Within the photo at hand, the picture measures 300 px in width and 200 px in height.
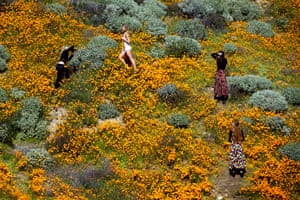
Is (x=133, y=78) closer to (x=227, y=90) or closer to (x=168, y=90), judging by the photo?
(x=168, y=90)

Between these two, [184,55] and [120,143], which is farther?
[184,55]

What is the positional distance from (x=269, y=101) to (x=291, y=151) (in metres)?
3.26

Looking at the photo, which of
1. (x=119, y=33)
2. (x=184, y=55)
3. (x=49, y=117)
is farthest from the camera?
(x=119, y=33)

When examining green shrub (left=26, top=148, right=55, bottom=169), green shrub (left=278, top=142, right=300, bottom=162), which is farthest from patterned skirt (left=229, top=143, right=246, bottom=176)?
green shrub (left=26, top=148, right=55, bottom=169)

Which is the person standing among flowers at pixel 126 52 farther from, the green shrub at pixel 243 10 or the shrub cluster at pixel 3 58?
the green shrub at pixel 243 10

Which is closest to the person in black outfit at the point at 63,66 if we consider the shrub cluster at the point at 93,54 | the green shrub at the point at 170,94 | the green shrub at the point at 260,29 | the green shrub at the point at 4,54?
the shrub cluster at the point at 93,54

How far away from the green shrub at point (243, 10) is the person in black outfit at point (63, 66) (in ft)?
35.6

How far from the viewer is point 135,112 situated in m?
20.0

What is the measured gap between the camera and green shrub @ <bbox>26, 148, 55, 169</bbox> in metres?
16.7

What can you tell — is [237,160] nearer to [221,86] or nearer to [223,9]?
[221,86]

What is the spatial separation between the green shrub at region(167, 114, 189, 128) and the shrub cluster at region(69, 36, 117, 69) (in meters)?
4.79

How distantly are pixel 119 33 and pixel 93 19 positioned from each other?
6.28 feet

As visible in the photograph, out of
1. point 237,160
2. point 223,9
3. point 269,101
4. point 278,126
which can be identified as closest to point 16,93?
point 237,160

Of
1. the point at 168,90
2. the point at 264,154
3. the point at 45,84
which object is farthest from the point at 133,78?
the point at 264,154
